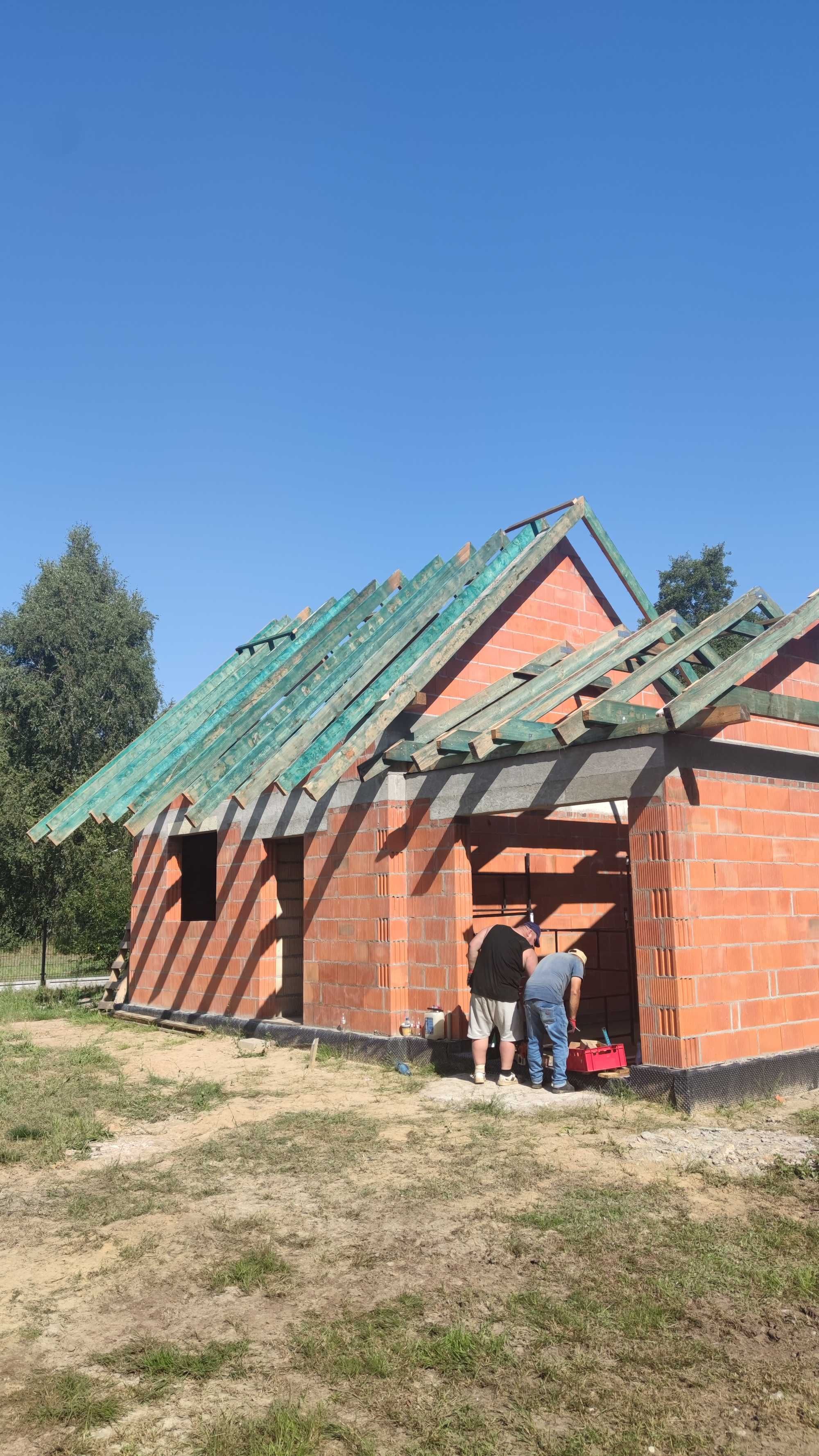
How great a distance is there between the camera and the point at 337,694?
11.5 meters

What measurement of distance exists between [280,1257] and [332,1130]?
2.76m

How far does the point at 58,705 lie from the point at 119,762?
73.6 ft

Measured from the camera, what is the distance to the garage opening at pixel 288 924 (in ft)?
43.9

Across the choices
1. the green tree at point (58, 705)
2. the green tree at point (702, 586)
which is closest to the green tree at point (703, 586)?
the green tree at point (702, 586)

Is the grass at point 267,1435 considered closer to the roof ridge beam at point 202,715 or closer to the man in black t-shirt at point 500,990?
the man in black t-shirt at point 500,990

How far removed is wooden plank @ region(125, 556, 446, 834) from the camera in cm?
1238

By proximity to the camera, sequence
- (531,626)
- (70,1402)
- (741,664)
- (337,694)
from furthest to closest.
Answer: (531,626) → (337,694) → (741,664) → (70,1402)

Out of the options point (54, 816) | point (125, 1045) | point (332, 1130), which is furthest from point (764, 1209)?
point (54, 816)

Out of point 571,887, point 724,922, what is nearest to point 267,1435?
point 724,922

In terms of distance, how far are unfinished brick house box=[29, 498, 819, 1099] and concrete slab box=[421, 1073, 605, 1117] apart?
2.22 ft

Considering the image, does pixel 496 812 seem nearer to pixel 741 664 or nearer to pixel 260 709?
pixel 741 664

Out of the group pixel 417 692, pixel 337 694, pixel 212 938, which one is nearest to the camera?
pixel 417 692

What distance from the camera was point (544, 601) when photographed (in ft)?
45.4

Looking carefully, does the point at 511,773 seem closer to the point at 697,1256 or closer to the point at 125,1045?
the point at 697,1256
